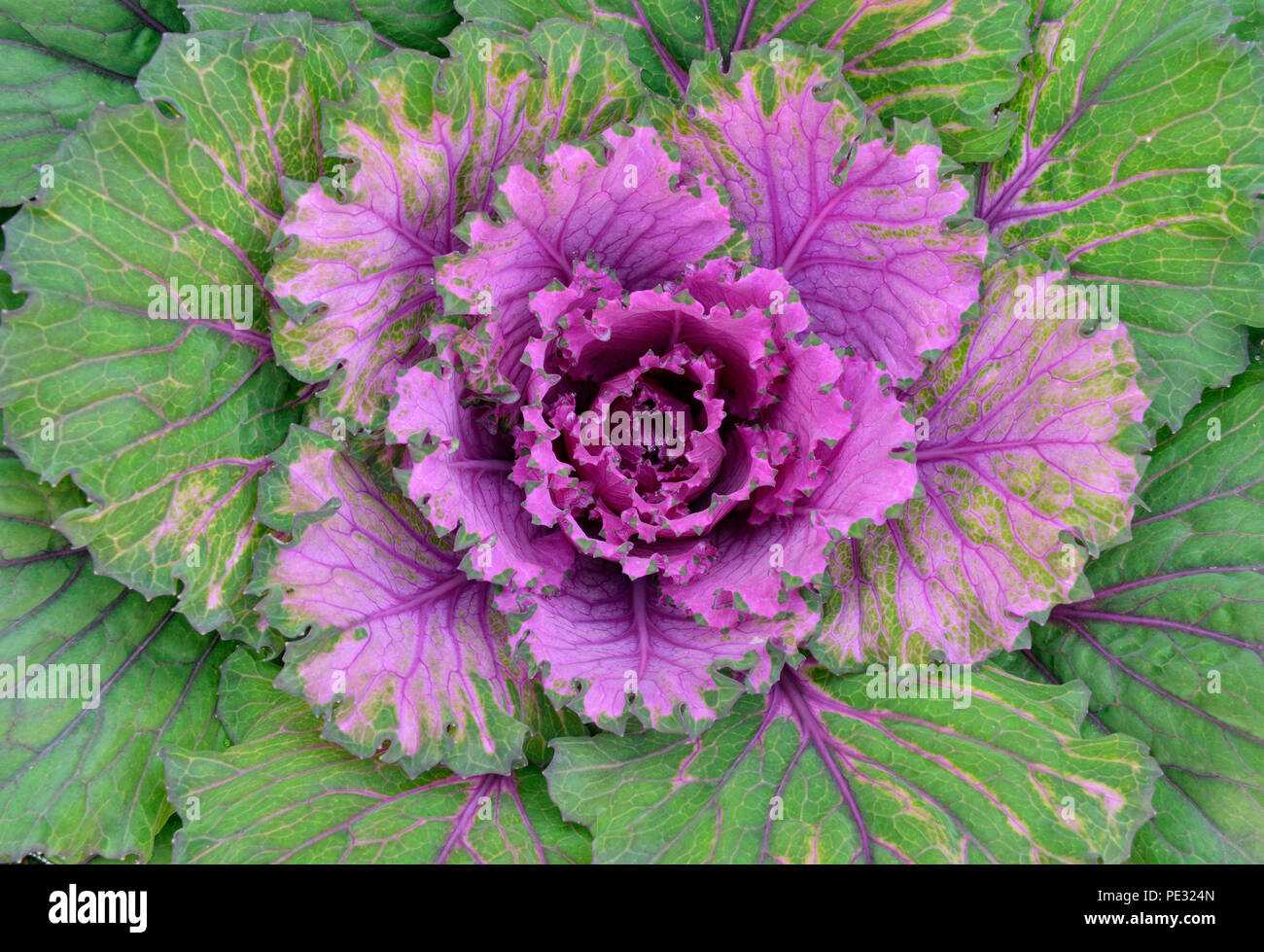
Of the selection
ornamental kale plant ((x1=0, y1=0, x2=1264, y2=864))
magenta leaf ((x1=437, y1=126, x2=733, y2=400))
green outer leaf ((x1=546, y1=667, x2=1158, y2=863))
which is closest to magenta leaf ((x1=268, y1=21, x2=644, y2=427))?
ornamental kale plant ((x1=0, y1=0, x2=1264, y2=864))

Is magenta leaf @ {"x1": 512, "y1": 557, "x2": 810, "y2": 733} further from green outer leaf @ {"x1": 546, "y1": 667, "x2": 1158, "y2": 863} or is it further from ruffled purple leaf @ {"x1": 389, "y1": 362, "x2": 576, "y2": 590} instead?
green outer leaf @ {"x1": 546, "y1": 667, "x2": 1158, "y2": 863}

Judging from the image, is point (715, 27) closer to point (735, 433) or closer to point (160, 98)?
point (735, 433)

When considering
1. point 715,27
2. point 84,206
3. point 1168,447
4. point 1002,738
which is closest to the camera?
point 84,206

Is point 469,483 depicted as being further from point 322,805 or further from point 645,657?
point 322,805

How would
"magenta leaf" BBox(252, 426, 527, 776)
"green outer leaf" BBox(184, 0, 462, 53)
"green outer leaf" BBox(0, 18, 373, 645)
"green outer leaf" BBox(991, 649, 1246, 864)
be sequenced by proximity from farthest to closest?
"green outer leaf" BBox(991, 649, 1246, 864), "green outer leaf" BBox(184, 0, 462, 53), "magenta leaf" BBox(252, 426, 527, 776), "green outer leaf" BBox(0, 18, 373, 645)

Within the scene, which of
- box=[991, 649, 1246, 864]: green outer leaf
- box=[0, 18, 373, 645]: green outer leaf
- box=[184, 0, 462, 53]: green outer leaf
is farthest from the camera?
box=[991, 649, 1246, 864]: green outer leaf

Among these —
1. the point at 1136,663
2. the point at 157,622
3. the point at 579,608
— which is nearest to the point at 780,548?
the point at 579,608
